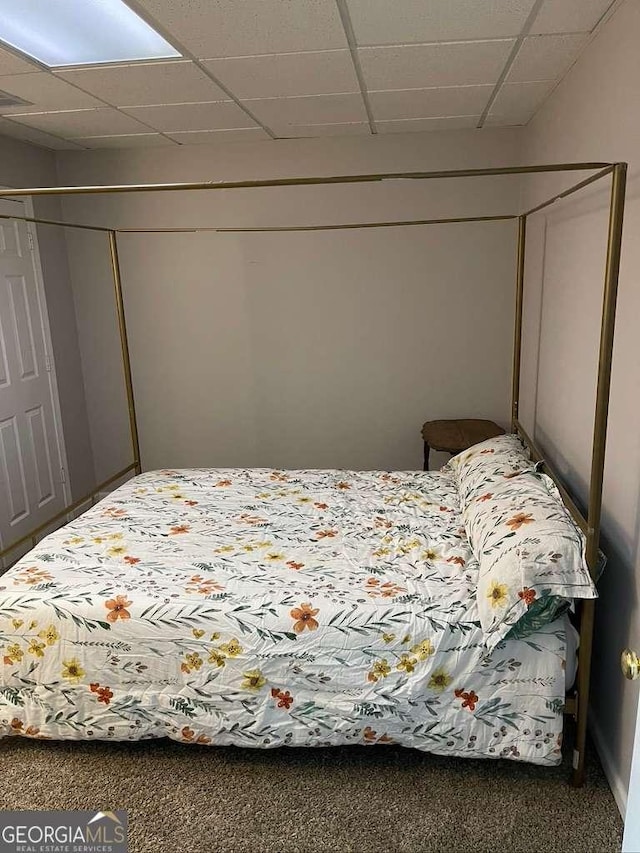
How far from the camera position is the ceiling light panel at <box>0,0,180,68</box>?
189 centimetres

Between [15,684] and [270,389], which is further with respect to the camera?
[270,389]

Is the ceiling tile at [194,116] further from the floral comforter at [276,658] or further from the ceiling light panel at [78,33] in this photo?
the floral comforter at [276,658]

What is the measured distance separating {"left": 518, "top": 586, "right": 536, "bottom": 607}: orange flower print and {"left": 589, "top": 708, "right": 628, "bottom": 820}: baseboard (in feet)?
1.97

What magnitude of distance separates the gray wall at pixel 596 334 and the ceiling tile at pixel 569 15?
6cm

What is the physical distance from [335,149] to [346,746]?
313cm

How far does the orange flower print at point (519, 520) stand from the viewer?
204 cm

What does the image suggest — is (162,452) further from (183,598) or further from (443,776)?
(443,776)

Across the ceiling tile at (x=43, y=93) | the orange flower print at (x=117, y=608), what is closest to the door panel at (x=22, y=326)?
the ceiling tile at (x=43, y=93)

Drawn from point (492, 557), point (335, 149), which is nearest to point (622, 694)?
point (492, 557)

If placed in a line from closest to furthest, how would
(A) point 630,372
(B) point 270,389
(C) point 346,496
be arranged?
1. (A) point 630,372
2. (C) point 346,496
3. (B) point 270,389

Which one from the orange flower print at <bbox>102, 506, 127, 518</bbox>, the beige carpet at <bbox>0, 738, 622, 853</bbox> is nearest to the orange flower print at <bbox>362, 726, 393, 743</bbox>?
the beige carpet at <bbox>0, 738, 622, 853</bbox>

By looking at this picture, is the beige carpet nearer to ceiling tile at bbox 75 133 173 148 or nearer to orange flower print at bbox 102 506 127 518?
orange flower print at bbox 102 506 127 518

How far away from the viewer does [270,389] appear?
4066 millimetres

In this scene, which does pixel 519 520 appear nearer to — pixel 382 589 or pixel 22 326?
pixel 382 589
